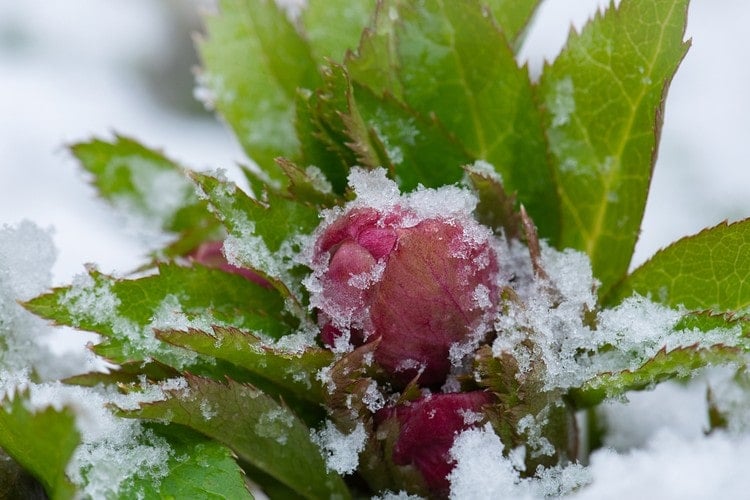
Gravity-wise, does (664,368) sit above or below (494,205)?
below

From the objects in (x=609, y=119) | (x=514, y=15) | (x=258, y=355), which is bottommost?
(x=258, y=355)

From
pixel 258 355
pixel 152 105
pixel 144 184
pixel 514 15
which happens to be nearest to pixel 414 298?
pixel 258 355

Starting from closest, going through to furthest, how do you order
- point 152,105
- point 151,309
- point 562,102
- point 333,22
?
point 151,309, point 562,102, point 333,22, point 152,105

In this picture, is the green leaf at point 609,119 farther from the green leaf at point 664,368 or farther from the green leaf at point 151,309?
the green leaf at point 151,309

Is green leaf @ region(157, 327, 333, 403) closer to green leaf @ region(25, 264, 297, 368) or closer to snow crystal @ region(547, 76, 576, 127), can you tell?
green leaf @ region(25, 264, 297, 368)

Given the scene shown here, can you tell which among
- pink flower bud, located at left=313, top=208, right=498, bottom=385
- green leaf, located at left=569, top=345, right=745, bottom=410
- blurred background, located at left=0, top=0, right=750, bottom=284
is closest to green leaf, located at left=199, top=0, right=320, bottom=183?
pink flower bud, located at left=313, top=208, right=498, bottom=385

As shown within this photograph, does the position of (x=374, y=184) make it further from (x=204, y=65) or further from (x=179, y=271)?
(x=204, y=65)

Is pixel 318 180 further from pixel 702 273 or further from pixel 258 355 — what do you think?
pixel 702 273

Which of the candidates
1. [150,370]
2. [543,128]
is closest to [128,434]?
[150,370]
